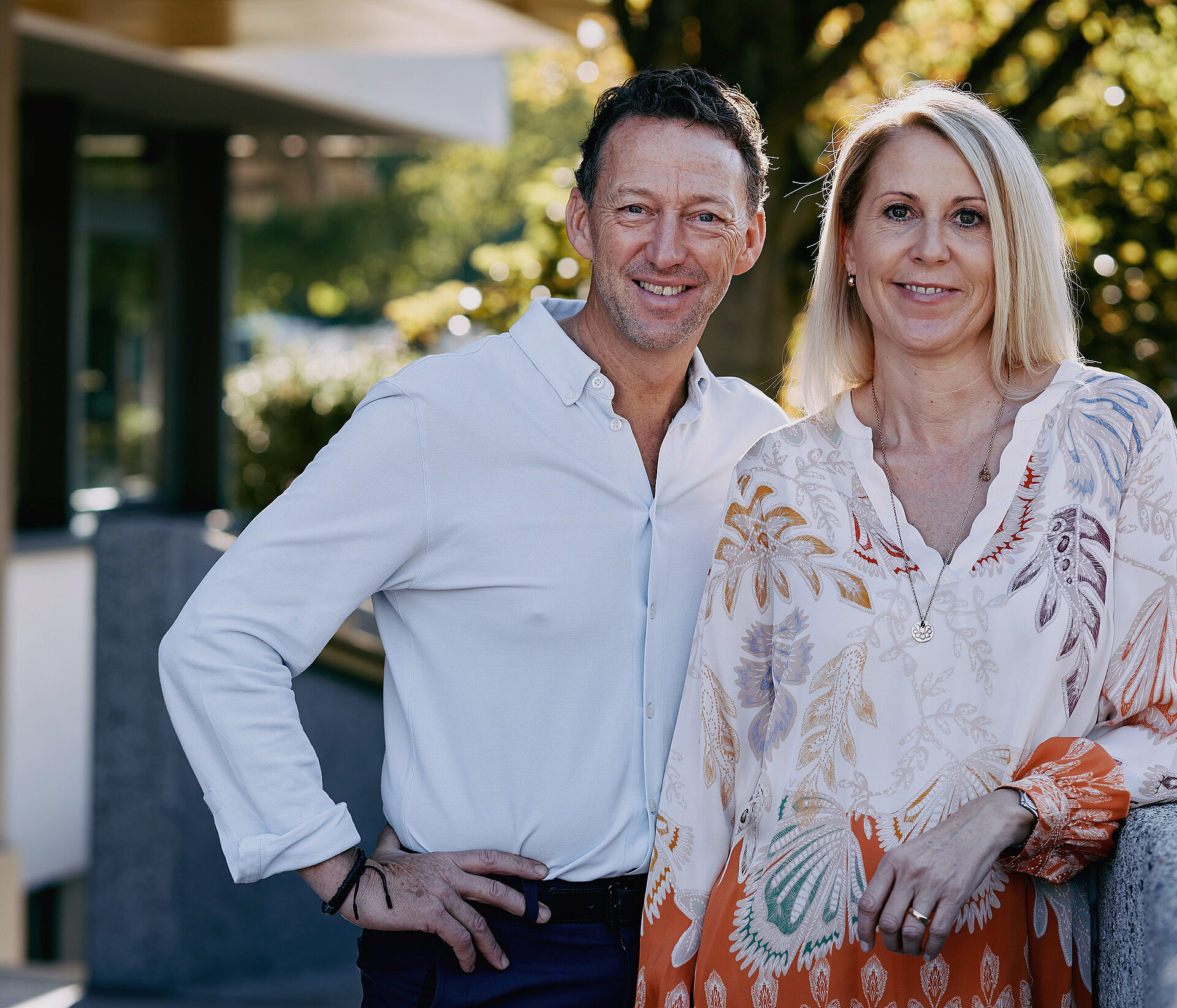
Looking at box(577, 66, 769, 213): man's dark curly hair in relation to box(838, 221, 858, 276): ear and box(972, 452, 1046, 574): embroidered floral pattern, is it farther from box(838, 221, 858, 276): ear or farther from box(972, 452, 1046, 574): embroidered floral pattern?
box(972, 452, 1046, 574): embroidered floral pattern

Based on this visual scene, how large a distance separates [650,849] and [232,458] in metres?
9.98

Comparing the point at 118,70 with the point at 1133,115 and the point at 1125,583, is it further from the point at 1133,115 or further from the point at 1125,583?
the point at 1125,583

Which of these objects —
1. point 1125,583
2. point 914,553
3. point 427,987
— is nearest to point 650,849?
point 427,987

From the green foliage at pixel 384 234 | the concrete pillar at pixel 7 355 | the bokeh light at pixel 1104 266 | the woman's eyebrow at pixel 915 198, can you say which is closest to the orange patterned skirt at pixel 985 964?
the woman's eyebrow at pixel 915 198

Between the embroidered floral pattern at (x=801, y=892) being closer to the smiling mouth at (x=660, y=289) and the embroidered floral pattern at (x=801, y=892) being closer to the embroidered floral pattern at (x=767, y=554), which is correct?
the embroidered floral pattern at (x=767, y=554)

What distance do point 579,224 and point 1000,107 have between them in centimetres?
201

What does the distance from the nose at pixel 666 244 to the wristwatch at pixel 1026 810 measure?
1063 millimetres

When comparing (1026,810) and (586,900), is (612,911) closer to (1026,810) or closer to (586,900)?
(586,900)

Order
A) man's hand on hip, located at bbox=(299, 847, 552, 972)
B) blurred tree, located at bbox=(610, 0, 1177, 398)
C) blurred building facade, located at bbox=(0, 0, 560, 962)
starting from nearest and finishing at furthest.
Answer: man's hand on hip, located at bbox=(299, 847, 552, 972) → blurred tree, located at bbox=(610, 0, 1177, 398) → blurred building facade, located at bbox=(0, 0, 560, 962)

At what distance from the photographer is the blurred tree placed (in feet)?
13.5

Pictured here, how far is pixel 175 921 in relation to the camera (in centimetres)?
A: 466

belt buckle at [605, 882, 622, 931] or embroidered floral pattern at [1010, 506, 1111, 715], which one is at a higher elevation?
embroidered floral pattern at [1010, 506, 1111, 715]

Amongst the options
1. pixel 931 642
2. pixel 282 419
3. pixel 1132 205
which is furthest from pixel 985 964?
pixel 282 419

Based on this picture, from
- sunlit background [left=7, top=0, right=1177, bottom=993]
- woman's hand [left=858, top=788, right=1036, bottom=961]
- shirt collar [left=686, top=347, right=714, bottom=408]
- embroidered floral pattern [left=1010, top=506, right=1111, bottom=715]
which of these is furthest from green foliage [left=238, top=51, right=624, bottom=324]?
woman's hand [left=858, top=788, right=1036, bottom=961]
